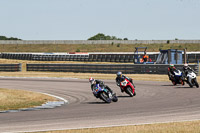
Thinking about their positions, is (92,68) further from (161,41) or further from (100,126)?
(161,41)

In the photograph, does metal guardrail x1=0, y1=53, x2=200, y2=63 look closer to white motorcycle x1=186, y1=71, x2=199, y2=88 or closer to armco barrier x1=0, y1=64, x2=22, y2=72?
armco barrier x1=0, y1=64, x2=22, y2=72

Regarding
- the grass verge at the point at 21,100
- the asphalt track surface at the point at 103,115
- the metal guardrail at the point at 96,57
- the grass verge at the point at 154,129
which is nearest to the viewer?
the grass verge at the point at 154,129

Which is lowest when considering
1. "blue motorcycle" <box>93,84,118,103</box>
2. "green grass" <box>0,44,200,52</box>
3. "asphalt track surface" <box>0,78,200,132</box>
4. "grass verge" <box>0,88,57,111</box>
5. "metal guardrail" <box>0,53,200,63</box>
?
"grass verge" <box>0,88,57,111</box>

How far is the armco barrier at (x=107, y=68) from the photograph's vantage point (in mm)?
36875

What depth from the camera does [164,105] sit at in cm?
1559

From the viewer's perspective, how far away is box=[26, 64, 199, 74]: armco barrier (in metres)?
36.9

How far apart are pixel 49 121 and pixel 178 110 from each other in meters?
4.57

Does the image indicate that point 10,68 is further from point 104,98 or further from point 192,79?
point 104,98

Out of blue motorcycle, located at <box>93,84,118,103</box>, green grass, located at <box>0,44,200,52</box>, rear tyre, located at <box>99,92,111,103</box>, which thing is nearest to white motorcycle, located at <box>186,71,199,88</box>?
blue motorcycle, located at <box>93,84,118,103</box>

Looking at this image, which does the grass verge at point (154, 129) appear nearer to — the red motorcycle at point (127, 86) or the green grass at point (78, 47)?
the red motorcycle at point (127, 86)

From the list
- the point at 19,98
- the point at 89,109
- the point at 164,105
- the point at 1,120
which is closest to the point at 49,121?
the point at 1,120

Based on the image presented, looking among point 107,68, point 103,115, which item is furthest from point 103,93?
point 107,68

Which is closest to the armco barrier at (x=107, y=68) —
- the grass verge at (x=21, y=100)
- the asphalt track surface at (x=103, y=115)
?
the grass verge at (x=21, y=100)

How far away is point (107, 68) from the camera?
39844 mm
